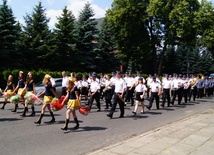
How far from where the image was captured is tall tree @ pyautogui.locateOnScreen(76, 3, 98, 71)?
35969 mm

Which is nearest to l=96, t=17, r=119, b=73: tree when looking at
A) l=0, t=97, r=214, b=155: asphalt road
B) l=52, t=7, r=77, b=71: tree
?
l=52, t=7, r=77, b=71: tree

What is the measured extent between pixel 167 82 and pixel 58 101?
924cm

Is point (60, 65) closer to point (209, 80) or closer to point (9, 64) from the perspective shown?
point (9, 64)

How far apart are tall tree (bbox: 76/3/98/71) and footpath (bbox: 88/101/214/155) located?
26770mm

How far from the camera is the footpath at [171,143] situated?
6445 millimetres

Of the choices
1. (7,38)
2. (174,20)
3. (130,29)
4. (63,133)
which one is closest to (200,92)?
(174,20)

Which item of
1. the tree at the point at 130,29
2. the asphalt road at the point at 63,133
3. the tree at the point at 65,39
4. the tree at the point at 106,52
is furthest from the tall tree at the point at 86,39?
the asphalt road at the point at 63,133

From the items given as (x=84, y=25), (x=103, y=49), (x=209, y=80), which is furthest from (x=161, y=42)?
(x=209, y=80)

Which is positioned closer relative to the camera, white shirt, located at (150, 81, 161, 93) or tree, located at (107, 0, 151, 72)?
white shirt, located at (150, 81, 161, 93)

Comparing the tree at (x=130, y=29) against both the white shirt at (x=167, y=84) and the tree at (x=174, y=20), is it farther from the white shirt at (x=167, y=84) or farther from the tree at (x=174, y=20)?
the white shirt at (x=167, y=84)

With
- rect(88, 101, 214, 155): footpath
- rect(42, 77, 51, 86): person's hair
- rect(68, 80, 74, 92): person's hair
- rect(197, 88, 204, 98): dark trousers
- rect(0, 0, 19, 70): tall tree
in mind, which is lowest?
rect(88, 101, 214, 155): footpath

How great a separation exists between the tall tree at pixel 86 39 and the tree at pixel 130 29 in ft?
17.4

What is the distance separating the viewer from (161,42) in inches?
1802

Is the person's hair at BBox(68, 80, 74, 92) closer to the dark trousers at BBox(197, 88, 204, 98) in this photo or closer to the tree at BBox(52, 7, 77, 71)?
the dark trousers at BBox(197, 88, 204, 98)
